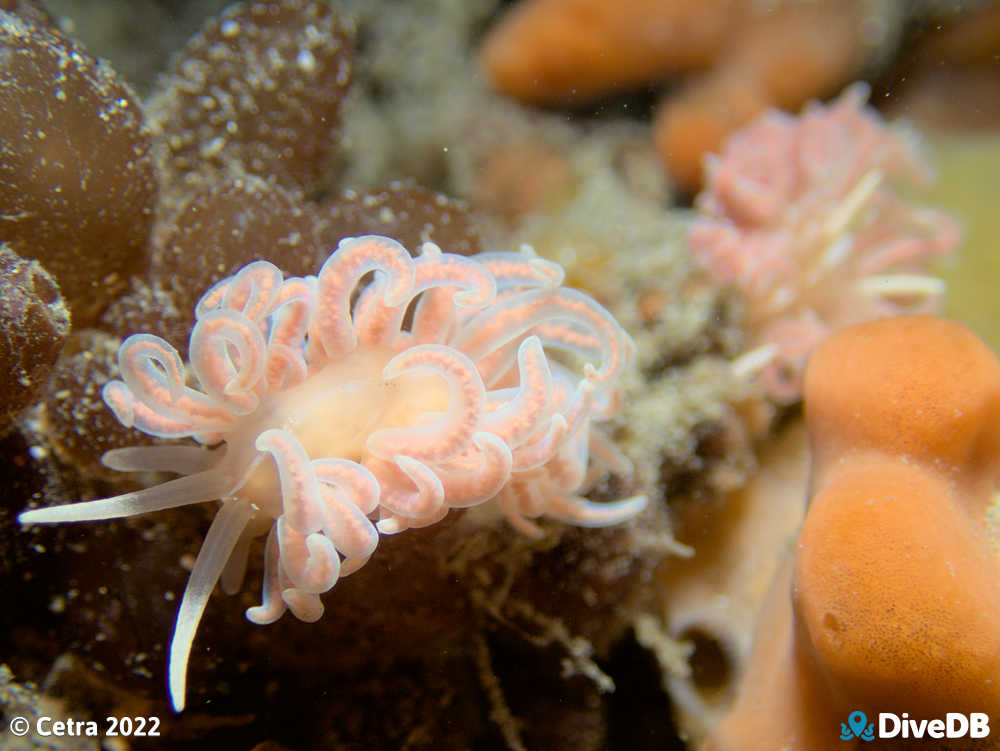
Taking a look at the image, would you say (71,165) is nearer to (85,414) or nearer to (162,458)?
(85,414)

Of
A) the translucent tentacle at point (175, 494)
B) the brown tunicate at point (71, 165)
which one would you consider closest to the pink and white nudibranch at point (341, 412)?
the translucent tentacle at point (175, 494)

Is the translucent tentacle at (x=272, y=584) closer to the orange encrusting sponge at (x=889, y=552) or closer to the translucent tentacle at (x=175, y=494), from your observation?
the translucent tentacle at (x=175, y=494)

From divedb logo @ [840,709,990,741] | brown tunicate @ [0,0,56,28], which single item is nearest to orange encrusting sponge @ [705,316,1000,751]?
divedb logo @ [840,709,990,741]

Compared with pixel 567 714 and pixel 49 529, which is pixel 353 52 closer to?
pixel 49 529

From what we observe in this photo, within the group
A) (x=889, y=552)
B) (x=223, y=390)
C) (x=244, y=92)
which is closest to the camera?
(x=223, y=390)

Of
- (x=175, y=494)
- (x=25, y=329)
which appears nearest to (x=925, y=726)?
(x=175, y=494)
